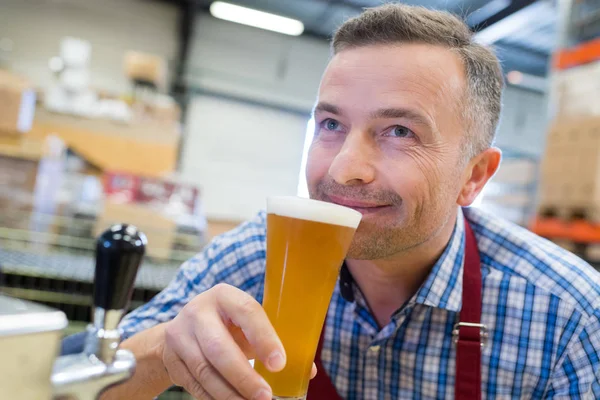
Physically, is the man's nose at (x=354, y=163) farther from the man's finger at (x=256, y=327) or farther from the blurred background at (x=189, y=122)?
the man's finger at (x=256, y=327)

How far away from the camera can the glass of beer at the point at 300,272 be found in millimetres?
806

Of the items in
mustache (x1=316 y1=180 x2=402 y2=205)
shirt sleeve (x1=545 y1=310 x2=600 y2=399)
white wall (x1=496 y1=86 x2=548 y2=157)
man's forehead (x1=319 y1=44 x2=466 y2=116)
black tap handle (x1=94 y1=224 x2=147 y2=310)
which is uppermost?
white wall (x1=496 y1=86 x2=548 y2=157)

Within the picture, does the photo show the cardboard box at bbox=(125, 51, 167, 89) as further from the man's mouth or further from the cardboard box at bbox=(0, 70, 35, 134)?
the man's mouth

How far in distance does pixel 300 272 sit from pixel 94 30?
9397 millimetres

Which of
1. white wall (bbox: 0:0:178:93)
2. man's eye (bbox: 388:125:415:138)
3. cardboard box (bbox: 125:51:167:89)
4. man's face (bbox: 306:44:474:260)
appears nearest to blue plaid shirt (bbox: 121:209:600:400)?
man's face (bbox: 306:44:474:260)

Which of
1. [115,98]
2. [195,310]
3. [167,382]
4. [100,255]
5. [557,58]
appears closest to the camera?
[100,255]

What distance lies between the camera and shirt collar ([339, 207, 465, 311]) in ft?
4.26

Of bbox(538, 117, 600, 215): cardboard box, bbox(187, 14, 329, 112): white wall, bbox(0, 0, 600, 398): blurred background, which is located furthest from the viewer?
bbox(187, 14, 329, 112): white wall

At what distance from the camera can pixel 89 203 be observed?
2.97 meters

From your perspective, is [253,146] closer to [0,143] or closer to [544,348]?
[0,143]

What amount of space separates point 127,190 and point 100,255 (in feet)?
9.04

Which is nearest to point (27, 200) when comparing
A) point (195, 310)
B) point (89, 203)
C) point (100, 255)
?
point (89, 203)

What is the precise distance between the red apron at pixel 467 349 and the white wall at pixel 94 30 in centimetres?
869

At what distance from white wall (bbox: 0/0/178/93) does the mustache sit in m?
8.74
